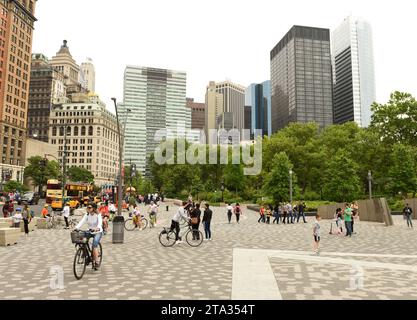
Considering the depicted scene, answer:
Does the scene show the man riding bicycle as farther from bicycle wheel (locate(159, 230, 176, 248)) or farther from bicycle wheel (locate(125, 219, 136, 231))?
bicycle wheel (locate(125, 219, 136, 231))

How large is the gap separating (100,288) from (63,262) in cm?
414

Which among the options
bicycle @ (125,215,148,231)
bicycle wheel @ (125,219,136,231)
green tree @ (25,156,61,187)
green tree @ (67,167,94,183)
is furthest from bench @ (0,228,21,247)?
green tree @ (67,167,94,183)

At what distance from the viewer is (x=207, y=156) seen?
84.8 meters

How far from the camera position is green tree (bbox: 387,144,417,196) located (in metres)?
47.0

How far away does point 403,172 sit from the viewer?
47156 mm

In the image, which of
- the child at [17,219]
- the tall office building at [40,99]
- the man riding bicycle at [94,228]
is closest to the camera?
the man riding bicycle at [94,228]

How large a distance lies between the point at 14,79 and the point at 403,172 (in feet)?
304

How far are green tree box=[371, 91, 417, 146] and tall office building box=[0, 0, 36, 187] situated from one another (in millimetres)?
79418

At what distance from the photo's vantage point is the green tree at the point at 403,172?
47.0 meters

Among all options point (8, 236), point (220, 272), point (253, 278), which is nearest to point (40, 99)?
point (8, 236)

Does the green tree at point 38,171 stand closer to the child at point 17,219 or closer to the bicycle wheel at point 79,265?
the child at point 17,219

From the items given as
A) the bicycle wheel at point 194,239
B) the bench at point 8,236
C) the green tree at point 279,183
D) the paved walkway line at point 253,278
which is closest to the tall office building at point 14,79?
the green tree at point 279,183

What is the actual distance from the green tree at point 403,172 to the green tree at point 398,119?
8.30 meters

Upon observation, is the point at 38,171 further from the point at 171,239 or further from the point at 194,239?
the point at 194,239
